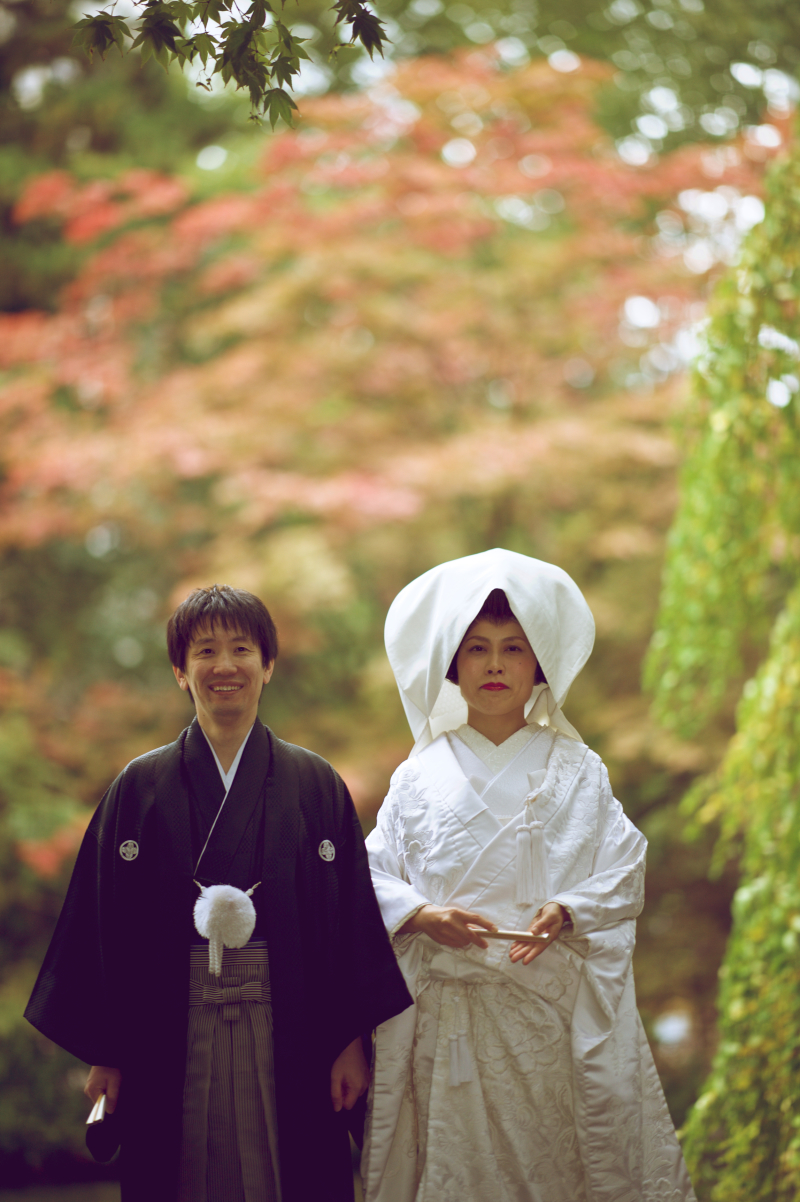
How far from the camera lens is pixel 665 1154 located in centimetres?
214

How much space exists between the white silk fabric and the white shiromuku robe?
0.22 meters

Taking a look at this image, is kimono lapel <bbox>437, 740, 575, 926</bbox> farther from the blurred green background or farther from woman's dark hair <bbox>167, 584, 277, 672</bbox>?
the blurred green background

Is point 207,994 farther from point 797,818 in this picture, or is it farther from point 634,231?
point 634,231

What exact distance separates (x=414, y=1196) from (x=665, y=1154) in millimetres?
520

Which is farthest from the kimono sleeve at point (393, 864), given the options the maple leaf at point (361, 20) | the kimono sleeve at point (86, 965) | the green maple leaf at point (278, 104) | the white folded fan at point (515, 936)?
the maple leaf at point (361, 20)

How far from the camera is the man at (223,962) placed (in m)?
1.99

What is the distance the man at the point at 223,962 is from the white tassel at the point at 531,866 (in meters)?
0.30

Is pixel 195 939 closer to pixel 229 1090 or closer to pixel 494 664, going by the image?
pixel 229 1090

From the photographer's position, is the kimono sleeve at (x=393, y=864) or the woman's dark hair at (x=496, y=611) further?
the woman's dark hair at (x=496, y=611)

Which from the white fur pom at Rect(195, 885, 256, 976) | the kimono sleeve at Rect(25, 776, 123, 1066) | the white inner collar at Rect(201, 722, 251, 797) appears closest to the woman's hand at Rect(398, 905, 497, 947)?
the white fur pom at Rect(195, 885, 256, 976)

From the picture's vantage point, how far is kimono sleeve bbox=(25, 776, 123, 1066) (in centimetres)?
202

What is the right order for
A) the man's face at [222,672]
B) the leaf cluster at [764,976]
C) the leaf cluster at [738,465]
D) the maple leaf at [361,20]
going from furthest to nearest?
the leaf cluster at [738,465]
the leaf cluster at [764,976]
the man's face at [222,672]
the maple leaf at [361,20]

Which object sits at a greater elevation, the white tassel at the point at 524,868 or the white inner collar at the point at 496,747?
the white inner collar at the point at 496,747

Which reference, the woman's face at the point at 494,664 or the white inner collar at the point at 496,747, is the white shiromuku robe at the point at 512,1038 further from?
the woman's face at the point at 494,664
